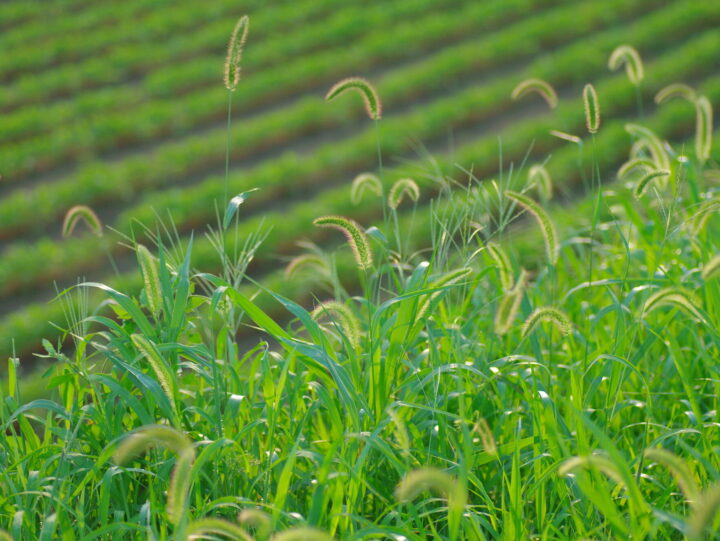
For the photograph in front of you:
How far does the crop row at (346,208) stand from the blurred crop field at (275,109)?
2 centimetres

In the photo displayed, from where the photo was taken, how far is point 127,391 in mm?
2264

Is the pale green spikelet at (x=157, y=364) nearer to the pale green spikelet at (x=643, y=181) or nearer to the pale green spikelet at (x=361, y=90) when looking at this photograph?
the pale green spikelet at (x=361, y=90)

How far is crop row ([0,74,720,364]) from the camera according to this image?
16.7ft

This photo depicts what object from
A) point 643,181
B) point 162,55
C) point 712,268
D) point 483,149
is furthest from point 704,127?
A: point 162,55

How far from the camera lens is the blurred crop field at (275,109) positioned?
6.21 meters

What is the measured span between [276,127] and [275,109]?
0.80m

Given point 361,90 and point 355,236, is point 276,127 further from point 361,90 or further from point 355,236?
point 355,236

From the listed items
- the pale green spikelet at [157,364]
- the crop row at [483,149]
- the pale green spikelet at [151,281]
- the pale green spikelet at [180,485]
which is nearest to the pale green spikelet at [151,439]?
the pale green spikelet at [180,485]

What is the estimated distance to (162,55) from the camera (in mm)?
9664

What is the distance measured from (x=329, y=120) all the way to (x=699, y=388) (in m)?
5.72

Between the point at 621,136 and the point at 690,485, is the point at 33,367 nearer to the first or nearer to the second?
the point at 690,485

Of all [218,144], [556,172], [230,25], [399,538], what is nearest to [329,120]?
[218,144]

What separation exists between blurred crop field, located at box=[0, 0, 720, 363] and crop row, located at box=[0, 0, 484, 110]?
3cm

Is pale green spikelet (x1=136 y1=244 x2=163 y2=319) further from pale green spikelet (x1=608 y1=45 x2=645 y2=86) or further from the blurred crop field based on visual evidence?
the blurred crop field
